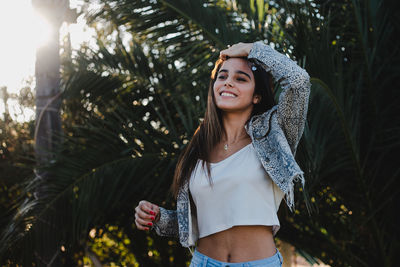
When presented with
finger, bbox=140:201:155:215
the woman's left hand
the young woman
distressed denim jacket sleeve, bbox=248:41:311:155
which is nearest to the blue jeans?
the young woman

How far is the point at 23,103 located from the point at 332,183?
10.2 ft

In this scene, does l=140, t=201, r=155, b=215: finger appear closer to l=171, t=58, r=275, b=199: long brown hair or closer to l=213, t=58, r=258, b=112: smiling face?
l=171, t=58, r=275, b=199: long brown hair

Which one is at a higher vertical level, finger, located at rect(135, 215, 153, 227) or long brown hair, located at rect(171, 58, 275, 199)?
long brown hair, located at rect(171, 58, 275, 199)

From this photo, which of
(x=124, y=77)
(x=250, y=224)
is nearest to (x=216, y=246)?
(x=250, y=224)

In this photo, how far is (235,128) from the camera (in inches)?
80.4

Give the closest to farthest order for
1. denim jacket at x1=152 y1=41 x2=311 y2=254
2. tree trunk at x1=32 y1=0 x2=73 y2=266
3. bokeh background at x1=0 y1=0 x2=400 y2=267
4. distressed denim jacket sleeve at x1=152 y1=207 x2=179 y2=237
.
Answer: denim jacket at x1=152 y1=41 x2=311 y2=254
distressed denim jacket sleeve at x1=152 y1=207 x2=179 y2=237
bokeh background at x1=0 y1=0 x2=400 y2=267
tree trunk at x1=32 y1=0 x2=73 y2=266

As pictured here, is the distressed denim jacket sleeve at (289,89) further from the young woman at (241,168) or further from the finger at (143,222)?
the finger at (143,222)

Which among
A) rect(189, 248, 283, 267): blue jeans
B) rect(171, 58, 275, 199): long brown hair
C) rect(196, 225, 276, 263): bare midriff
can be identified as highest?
rect(171, 58, 275, 199): long brown hair

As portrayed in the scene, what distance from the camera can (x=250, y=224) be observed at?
1.76m

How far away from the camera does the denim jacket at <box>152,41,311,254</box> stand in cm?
173

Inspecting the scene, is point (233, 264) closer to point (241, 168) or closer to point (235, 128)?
point (241, 168)

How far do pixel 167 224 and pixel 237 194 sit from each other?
0.40 meters

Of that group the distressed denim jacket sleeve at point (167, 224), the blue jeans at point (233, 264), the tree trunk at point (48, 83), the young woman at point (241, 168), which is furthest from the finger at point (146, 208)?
the tree trunk at point (48, 83)

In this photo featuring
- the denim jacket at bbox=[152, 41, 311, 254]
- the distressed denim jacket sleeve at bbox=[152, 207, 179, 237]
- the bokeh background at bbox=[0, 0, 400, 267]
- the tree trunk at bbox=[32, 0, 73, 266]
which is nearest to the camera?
the denim jacket at bbox=[152, 41, 311, 254]
